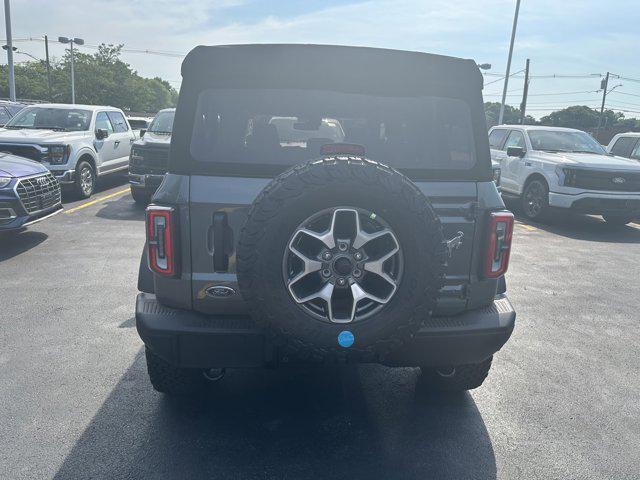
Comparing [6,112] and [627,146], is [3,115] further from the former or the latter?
[627,146]

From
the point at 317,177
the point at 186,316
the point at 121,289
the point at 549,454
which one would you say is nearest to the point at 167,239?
the point at 186,316

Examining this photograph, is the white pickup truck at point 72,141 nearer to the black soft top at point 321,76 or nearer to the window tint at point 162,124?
the window tint at point 162,124

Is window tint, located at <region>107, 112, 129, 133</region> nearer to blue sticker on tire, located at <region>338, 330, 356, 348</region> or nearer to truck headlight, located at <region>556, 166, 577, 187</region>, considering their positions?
truck headlight, located at <region>556, 166, 577, 187</region>

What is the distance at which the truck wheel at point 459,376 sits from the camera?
3.25 meters

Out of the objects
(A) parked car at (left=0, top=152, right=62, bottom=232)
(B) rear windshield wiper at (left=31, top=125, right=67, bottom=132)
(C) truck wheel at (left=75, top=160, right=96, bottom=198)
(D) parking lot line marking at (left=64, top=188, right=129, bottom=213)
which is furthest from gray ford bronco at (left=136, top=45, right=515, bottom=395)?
(B) rear windshield wiper at (left=31, top=125, right=67, bottom=132)

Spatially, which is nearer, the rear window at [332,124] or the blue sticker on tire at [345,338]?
the blue sticker on tire at [345,338]

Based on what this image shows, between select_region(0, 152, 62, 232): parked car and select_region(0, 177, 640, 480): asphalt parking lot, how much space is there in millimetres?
1431

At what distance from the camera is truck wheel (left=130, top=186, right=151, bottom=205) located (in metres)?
10.1

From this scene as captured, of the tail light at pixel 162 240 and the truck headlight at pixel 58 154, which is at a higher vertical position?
the tail light at pixel 162 240

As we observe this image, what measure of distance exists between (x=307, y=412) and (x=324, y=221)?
1.41 metres

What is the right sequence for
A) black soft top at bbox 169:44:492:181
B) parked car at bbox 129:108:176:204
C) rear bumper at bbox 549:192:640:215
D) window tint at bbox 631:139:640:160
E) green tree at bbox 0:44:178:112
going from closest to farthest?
black soft top at bbox 169:44:492:181 < rear bumper at bbox 549:192:640:215 < parked car at bbox 129:108:176:204 < window tint at bbox 631:139:640:160 < green tree at bbox 0:44:178:112

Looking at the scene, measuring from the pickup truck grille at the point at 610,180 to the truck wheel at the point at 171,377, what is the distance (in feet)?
28.2

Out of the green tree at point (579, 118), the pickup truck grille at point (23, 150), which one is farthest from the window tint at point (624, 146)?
the green tree at point (579, 118)

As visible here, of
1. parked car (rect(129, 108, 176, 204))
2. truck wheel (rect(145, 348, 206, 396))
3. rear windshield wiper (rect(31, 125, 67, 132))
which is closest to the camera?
truck wheel (rect(145, 348, 206, 396))
